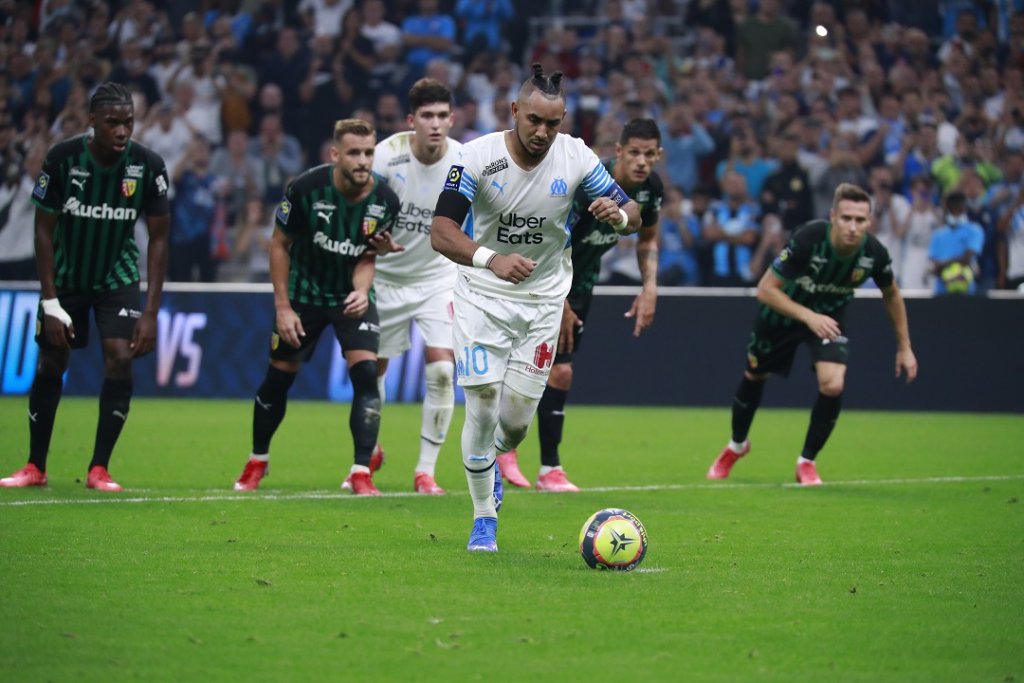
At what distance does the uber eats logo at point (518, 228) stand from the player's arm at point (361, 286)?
235 centimetres

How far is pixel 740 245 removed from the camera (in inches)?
770

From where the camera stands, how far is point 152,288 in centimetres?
959

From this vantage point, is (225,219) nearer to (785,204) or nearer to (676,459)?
(785,204)

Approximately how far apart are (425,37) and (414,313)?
12.4 meters

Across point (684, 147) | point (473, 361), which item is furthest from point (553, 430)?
point (684, 147)

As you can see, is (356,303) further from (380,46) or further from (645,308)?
(380,46)

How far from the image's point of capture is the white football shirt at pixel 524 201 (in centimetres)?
743

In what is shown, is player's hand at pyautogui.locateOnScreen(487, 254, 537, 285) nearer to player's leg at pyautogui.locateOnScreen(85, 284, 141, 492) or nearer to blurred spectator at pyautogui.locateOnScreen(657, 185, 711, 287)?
player's leg at pyautogui.locateOnScreen(85, 284, 141, 492)

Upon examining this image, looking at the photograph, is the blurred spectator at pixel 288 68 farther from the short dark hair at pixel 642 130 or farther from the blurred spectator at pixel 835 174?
the short dark hair at pixel 642 130

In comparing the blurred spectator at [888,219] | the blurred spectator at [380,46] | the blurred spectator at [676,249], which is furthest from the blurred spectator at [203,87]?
the blurred spectator at [888,219]

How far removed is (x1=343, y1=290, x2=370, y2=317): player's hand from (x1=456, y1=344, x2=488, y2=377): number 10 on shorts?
2.37m

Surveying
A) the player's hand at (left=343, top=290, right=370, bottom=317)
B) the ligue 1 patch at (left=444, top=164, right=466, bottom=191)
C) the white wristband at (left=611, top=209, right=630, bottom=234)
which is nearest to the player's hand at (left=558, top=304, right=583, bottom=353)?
the player's hand at (left=343, top=290, right=370, bottom=317)

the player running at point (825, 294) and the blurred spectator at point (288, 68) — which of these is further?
the blurred spectator at point (288, 68)

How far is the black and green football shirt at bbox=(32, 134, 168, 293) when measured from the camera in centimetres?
940
